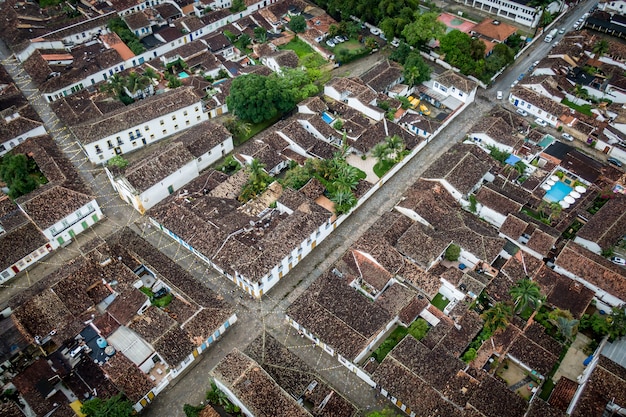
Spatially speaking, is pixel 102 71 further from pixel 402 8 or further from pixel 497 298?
pixel 497 298

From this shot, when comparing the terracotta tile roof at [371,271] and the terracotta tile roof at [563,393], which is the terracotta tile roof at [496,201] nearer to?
the terracotta tile roof at [371,271]

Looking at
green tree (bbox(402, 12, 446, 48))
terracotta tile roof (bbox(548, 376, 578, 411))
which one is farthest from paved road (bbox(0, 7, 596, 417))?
terracotta tile roof (bbox(548, 376, 578, 411))

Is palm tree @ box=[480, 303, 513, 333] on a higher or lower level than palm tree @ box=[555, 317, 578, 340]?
lower

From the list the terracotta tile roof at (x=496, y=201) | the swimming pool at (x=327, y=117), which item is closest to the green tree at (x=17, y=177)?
the swimming pool at (x=327, y=117)

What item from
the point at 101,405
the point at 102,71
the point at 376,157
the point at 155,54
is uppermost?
the point at 376,157

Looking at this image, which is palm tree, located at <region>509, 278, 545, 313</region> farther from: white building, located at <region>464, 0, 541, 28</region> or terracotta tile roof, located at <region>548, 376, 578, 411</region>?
white building, located at <region>464, 0, 541, 28</region>

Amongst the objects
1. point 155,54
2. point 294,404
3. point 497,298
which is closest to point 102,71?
point 155,54
